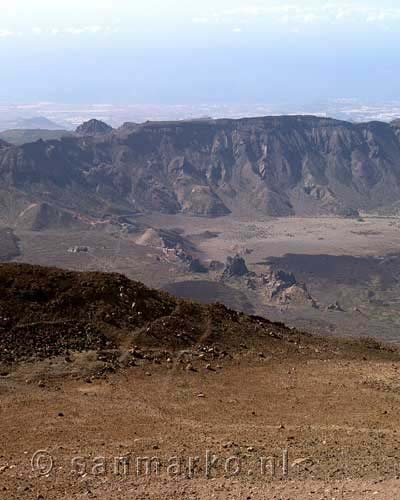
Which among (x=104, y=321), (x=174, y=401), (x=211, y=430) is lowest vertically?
(x=174, y=401)

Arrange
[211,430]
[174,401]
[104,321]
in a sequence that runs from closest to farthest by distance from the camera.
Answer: [211,430] → [174,401] → [104,321]

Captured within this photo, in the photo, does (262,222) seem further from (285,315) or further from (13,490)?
(13,490)

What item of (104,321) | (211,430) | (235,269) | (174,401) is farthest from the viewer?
(235,269)

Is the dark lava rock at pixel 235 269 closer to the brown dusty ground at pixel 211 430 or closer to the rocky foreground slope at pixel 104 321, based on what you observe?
the rocky foreground slope at pixel 104 321

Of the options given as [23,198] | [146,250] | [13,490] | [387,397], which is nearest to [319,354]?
→ [387,397]

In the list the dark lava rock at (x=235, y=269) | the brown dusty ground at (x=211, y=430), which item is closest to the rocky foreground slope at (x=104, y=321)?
the brown dusty ground at (x=211, y=430)

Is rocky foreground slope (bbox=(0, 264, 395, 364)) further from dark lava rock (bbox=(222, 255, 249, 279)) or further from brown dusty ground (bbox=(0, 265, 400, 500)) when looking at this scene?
dark lava rock (bbox=(222, 255, 249, 279))

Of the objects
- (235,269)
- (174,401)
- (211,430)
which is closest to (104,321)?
(174,401)

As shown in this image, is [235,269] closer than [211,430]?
No

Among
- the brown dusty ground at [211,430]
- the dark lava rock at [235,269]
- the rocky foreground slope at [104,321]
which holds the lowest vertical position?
the dark lava rock at [235,269]

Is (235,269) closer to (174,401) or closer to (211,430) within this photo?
(174,401)

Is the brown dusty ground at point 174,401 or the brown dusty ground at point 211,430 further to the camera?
the brown dusty ground at point 174,401
